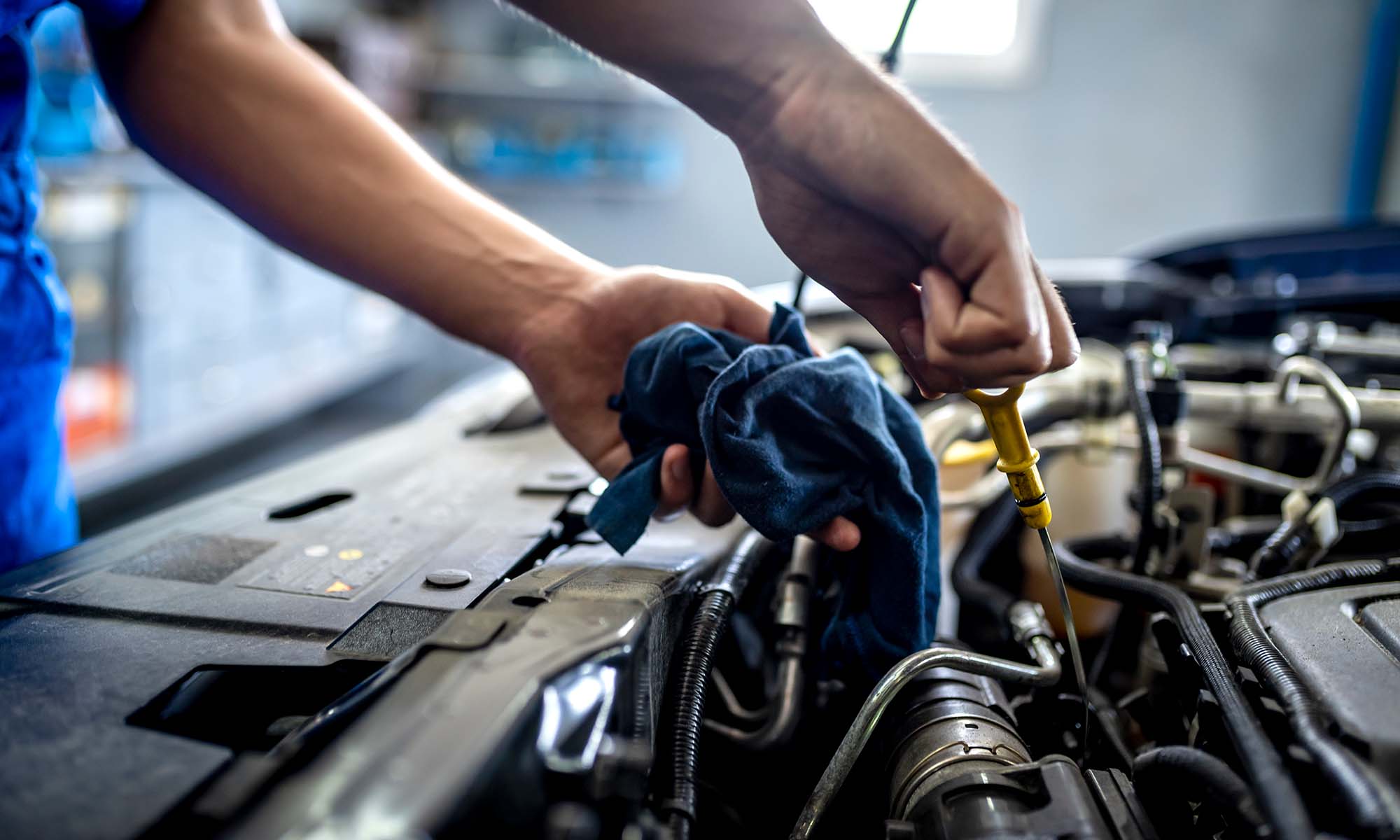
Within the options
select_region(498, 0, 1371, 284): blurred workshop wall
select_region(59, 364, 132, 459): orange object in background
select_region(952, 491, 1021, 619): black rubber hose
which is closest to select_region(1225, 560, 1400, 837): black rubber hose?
select_region(952, 491, 1021, 619): black rubber hose

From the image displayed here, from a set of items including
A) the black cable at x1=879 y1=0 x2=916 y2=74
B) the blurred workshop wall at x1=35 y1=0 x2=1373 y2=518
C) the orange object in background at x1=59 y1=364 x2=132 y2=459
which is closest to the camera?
the black cable at x1=879 y1=0 x2=916 y2=74

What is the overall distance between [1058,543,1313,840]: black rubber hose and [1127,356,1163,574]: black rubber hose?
52 millimetres

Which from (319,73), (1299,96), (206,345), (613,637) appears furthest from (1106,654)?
(1299,96)

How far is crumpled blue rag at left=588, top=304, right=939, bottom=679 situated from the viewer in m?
0.52

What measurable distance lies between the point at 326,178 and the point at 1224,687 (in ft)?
2.26

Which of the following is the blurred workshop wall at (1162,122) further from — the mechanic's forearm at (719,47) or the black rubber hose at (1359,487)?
the mechanic's forearm at (719,47)

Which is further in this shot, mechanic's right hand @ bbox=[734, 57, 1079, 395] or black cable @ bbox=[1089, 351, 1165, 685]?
black cable @ bbox=[1089, 351, 1165, 685]

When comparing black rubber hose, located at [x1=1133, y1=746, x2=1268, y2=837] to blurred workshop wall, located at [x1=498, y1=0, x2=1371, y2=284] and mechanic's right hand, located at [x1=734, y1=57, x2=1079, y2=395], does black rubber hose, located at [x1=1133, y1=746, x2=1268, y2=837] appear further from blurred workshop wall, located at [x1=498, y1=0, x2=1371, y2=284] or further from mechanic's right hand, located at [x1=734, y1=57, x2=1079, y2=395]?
blurred workshop wall, located at [x1=498, y1=0, x2=1371, y2=284]

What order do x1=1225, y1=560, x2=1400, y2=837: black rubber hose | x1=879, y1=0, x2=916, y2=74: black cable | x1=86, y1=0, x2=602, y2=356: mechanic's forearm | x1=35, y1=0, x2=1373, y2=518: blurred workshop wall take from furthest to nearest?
x1=35, y1=0, x2=1373, y2=518: blurred workshop wall, x1=86, y1=0, x2=602, y2=356: mechanic's forearm, x1=879, y1=0, x2=916, y2=74: black cable, x1=1225, y1=560, x2=1400, y2=837: black rubber hose

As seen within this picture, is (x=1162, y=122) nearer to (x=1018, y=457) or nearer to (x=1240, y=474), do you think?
(x=1240, y=474)

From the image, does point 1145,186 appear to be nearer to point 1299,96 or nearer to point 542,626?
point 1299,96

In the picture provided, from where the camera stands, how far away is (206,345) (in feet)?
9.46

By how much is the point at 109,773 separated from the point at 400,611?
17 cm

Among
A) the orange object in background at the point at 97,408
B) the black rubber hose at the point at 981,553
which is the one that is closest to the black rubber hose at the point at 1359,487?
the black rubber hose at the point at 981,553
